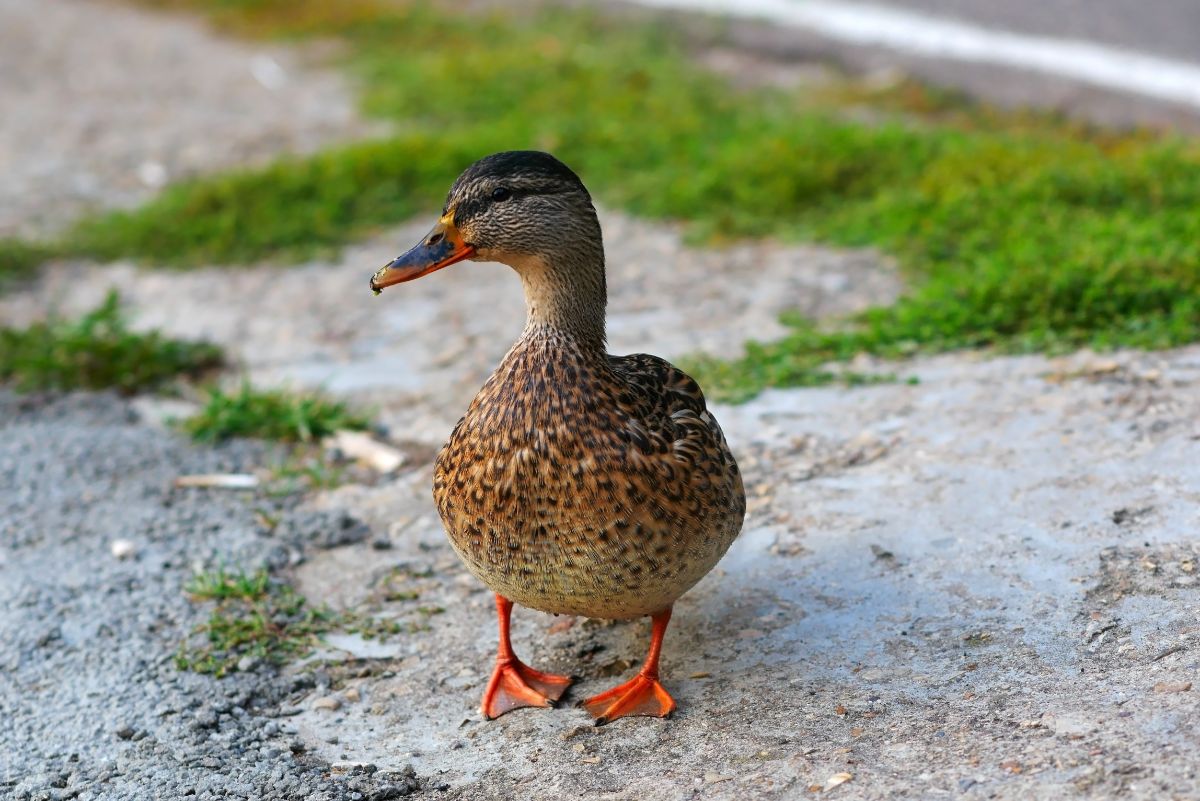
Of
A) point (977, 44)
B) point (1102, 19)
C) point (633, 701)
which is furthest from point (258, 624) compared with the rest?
point (1102, 19)

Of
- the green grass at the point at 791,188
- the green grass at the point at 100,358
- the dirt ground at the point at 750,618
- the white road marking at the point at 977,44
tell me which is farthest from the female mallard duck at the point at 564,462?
the white road marking at the point at 977,44

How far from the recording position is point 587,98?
28.6ft

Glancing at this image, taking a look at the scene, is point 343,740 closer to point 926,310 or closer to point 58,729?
point 58,729

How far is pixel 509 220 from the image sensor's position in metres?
3.61

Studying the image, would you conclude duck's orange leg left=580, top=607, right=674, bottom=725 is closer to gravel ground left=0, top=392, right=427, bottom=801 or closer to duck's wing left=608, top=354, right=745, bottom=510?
duck's wing left=608, top=354, right=745, bottom=510

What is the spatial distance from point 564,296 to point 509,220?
0.24 m

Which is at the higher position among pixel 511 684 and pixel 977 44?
pixel 977 44

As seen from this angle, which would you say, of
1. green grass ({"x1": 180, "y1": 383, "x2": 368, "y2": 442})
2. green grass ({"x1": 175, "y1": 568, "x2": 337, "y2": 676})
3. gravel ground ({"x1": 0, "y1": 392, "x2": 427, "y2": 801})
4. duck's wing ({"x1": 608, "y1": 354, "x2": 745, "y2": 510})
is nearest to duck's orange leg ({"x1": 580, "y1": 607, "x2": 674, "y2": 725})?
duck's wing ({"x1": 608, "y1": 354, "x2": 745, "y2": 510})

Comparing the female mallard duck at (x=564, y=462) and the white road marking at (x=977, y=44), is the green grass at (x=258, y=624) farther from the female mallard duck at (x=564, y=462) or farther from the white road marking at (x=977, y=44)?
the white road marking at (x=977, y=44)

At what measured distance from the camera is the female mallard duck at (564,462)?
11.2 feet

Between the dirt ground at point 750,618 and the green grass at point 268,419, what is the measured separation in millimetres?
105

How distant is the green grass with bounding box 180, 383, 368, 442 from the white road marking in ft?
16.0

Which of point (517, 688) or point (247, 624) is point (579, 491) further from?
point (247, 624)

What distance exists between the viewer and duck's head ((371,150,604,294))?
361cm
